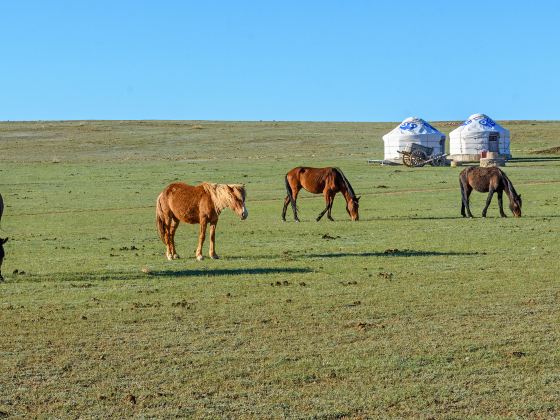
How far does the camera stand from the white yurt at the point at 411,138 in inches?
2333

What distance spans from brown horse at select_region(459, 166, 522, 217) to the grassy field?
0.99 m

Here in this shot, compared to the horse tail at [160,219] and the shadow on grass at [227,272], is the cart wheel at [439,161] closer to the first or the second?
the horse tail at [160,219]

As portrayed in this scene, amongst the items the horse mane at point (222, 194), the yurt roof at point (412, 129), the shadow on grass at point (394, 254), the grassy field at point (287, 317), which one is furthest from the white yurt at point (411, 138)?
the horse mane at point (222, 194)

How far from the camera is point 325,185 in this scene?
25.1 metres

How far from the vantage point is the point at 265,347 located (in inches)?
383

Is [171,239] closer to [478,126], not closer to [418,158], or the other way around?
[418,158]

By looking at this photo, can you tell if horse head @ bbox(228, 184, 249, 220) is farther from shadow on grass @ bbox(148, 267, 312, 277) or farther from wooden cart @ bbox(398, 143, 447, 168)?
wooden cart @ bbox(398, 143, 447, 168)

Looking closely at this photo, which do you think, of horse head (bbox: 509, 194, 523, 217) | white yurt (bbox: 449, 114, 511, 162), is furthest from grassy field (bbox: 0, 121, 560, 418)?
white yurt (bbox: 449, 114, 511, 162)

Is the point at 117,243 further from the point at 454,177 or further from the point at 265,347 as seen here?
the point at 454,177

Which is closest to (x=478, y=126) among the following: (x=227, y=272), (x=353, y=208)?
(x=353, y=208)

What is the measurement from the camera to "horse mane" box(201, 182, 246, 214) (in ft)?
53.3

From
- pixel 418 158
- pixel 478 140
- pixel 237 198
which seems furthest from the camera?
pixel 478 140

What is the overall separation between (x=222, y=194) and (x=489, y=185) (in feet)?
34.6

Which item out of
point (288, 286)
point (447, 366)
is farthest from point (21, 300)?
point (447, 366)
